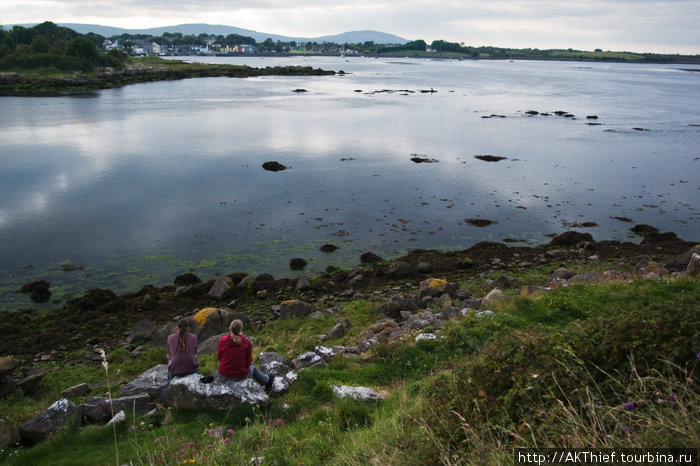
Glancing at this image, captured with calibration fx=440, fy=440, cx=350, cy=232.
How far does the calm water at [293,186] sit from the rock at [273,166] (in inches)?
33.2

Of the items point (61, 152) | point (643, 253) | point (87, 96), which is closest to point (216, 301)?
point (643, 253)

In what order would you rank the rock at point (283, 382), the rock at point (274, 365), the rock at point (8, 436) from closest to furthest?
the rock at point (8, 436) → the rock at point (283, 382) → the rock at point (274, 365)

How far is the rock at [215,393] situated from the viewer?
812 centimetres

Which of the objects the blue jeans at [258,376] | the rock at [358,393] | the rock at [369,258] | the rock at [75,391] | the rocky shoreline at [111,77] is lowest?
the rock at [369,258]

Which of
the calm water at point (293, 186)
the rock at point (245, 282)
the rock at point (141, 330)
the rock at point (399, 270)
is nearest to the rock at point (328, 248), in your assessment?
the calm water at point (293, 186)

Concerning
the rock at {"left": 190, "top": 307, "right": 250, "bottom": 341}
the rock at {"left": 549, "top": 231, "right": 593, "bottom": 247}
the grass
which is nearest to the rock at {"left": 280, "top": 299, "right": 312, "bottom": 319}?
the rock at {"left": 190, "top": 307, "right": 250, "bottom": 341}

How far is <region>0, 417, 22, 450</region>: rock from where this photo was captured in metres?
7.70

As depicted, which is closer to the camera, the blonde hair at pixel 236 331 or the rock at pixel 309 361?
the blonde hair at pixel 236 331

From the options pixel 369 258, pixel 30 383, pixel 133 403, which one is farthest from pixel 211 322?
pixel 369 258

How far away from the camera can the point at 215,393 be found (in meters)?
8.16

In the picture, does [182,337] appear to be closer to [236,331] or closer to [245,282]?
[236,331]

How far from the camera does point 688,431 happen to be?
12.5ft

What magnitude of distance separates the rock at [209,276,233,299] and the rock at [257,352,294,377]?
321 inches

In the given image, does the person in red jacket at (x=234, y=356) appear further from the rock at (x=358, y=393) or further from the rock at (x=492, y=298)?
the rock at (x=492, y=298)
